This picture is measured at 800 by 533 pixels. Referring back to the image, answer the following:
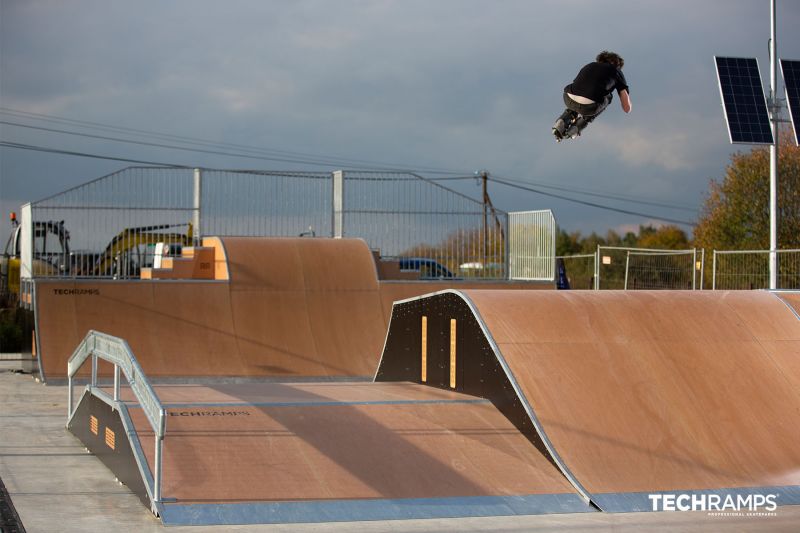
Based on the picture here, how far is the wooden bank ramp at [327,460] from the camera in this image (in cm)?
743

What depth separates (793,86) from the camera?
63.3 feet

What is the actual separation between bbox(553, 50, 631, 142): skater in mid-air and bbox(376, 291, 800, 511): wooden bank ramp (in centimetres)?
288

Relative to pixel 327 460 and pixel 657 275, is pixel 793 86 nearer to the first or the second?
pixel 657 275

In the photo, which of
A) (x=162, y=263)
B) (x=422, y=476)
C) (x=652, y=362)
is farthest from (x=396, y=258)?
(x=422, y=476)

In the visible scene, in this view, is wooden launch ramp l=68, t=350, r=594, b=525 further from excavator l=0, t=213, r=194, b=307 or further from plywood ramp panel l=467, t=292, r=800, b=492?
excavator l=0, t=213, r=194, b=307

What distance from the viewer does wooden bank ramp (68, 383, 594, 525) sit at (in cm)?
743

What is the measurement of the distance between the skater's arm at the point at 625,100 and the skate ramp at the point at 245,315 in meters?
10.6

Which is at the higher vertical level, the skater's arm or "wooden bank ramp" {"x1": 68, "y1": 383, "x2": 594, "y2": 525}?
the skater's arm

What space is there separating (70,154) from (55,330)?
24064 millimetres

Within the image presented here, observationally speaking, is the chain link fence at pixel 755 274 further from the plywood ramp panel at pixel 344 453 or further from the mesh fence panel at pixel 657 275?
the plywood ramp panel at pixel 344 453

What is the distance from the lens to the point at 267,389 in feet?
36.7

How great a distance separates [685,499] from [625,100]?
3.46 metres

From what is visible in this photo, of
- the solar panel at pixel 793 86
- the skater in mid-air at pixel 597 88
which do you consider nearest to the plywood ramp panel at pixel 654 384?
the skater in mid-air at pixel 597 88

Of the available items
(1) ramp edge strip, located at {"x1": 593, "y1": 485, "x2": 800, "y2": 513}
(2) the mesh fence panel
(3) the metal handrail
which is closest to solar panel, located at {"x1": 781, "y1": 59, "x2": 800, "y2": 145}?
(2) the mesh fence panel
